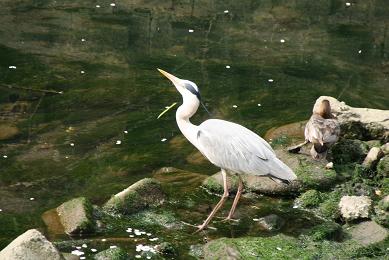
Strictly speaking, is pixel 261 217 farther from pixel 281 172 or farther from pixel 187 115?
pixel 187 115

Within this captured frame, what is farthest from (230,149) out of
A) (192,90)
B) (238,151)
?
(192,90)

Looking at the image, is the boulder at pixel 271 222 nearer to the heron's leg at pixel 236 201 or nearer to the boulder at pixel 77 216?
the heron's leg at pixel 236 201

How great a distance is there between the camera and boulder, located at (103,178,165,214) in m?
7.65

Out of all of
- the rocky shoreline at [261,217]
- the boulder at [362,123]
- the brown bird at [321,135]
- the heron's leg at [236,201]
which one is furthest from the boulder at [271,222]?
the boulder at [362,123]

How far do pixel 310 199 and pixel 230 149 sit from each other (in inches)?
42.5

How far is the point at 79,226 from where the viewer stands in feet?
23.6

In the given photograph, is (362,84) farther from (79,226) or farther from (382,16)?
(79,226)

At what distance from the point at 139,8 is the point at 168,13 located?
2.24ft

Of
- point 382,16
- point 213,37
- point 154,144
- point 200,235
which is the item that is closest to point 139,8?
point 213,37

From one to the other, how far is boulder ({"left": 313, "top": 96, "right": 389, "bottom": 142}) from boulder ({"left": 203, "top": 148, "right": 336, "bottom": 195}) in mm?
890

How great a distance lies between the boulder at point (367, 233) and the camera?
700 cm

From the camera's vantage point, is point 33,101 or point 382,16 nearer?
point 33,101

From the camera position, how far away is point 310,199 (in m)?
7.97

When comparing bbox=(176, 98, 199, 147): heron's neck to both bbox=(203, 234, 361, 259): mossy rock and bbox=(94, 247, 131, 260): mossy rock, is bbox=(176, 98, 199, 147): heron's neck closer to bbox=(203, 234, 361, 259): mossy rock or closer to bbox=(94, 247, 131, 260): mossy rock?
bbox=(203, 234, 361, 259): mossy rock
